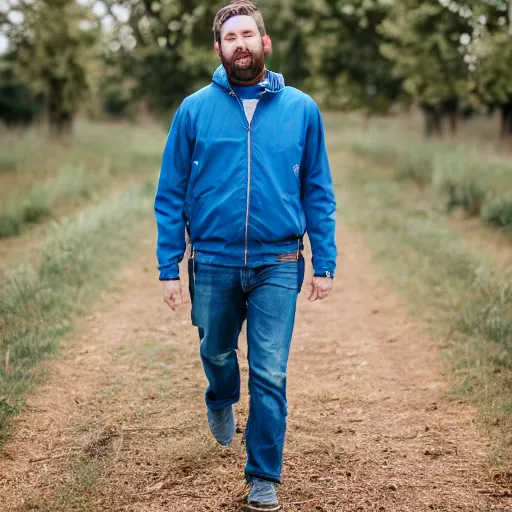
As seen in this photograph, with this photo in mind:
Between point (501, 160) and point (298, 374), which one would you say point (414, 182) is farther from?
→ point (298, 374)

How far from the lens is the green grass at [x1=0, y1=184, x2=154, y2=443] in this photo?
527cm

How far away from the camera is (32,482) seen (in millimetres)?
3910

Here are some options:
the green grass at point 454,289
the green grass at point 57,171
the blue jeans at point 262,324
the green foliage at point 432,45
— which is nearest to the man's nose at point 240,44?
the blue jeans at point 262,324

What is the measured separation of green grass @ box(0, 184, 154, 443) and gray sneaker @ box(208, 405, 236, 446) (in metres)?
1.22

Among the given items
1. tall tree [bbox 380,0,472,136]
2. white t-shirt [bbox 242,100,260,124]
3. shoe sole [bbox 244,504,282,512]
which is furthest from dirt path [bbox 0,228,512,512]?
tall tree [bbox 380,0,472,136]

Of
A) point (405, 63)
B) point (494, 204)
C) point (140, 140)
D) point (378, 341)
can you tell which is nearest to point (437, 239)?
point (494, 204)

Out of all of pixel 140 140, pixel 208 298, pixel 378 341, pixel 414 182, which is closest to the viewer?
pixel 208 298

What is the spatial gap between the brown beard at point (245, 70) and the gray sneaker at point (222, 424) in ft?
5.42

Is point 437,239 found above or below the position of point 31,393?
below

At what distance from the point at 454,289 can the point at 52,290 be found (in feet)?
12.4

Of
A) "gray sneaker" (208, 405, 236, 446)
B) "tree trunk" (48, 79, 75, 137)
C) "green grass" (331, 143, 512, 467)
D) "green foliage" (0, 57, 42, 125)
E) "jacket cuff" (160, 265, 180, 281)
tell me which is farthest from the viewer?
Result: "green foliage" (0, 57, 42, 125)

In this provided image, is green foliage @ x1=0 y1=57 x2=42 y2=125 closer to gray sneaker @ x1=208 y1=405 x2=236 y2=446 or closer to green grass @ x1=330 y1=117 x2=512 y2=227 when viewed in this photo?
green grass @ x1=330 y1=117 x2=512 y2=227

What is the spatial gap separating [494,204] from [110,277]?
553 centimetres

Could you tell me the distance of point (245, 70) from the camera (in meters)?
3.50
